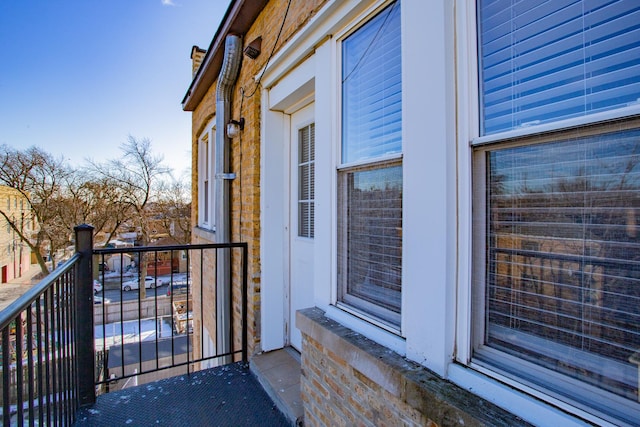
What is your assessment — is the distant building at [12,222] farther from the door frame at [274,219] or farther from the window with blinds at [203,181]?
the door frame at [274,219]

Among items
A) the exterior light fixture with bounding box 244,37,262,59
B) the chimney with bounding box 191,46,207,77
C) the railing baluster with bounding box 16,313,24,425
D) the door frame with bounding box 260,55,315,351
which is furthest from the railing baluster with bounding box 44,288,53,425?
the chimney with bounding box 191,46,207,77

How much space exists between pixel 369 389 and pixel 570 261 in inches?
36.6

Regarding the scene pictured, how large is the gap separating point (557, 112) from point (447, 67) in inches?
15.7

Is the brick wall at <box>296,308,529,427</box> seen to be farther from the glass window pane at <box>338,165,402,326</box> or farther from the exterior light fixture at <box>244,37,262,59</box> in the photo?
the exterior light fixture at <box>244,37,262,59</box>

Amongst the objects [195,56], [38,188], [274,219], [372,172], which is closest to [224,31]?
[274,219]

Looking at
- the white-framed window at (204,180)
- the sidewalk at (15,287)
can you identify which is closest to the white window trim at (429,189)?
the white-framed window at (204,180)

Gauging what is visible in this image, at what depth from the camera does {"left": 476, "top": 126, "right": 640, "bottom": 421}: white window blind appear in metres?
0.77

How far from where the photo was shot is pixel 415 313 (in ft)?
4.00

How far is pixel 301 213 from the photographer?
2678 mm

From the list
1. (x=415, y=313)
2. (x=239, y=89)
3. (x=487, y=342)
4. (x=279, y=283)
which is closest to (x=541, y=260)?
(x=487, y=342)

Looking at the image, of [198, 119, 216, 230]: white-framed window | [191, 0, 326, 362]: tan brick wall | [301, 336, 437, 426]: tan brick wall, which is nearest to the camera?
[301, 336, 437, 426]: tan brick wall

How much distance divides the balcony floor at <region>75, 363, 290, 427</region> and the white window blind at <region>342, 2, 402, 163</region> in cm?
180

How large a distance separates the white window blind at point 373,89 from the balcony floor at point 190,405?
1800mm

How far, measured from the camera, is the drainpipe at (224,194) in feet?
10.2
